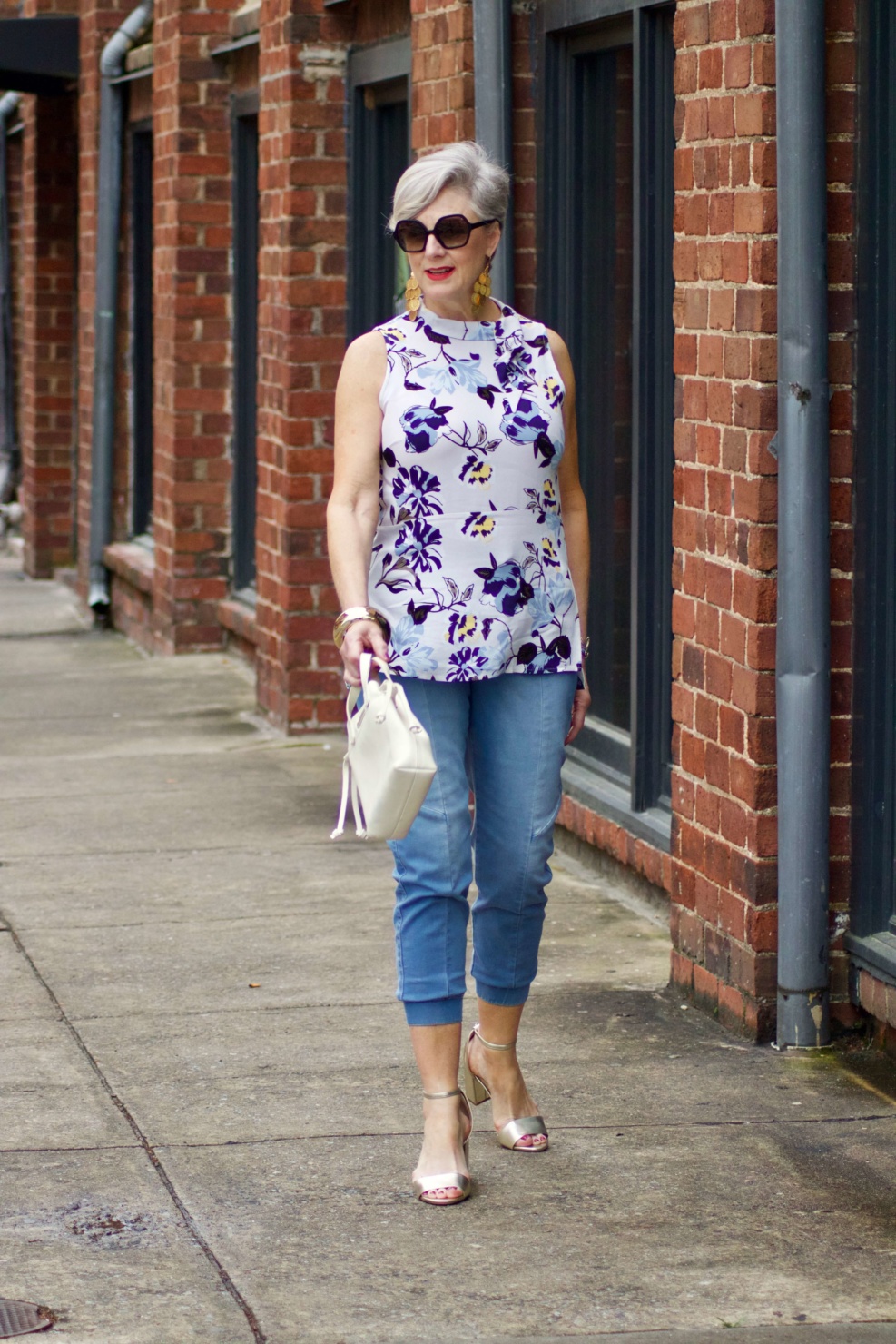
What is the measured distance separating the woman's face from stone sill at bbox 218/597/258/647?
234 inches

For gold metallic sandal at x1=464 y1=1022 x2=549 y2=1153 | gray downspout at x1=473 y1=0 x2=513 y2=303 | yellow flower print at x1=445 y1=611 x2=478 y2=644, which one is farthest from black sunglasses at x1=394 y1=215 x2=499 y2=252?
gray downspout at x1=473 y1=0 x2=513 y2=303

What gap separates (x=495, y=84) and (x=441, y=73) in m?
0.51

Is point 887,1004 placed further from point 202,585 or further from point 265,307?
point 202,585

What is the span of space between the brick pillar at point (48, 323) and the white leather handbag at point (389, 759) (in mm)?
11161

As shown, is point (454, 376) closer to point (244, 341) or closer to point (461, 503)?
point (461, 503)

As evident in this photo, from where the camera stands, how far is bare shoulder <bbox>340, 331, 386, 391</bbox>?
13.3ft

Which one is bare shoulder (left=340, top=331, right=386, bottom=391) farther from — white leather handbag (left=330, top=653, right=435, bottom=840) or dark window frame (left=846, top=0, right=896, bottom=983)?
dark window frame (left=846, top=0, right=896, bottom=983)

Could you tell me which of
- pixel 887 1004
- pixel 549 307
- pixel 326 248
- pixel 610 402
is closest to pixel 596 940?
pixel 887 1004

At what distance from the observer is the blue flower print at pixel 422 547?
4.05 m

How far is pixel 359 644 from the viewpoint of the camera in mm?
3926

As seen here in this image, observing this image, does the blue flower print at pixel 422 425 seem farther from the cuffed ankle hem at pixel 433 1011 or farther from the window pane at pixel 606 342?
the window pane at pixel 606 342

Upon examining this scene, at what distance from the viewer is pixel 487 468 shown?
405 cm

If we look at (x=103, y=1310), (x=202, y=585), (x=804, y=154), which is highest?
(x=804, y=154)

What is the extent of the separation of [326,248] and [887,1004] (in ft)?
16.3
